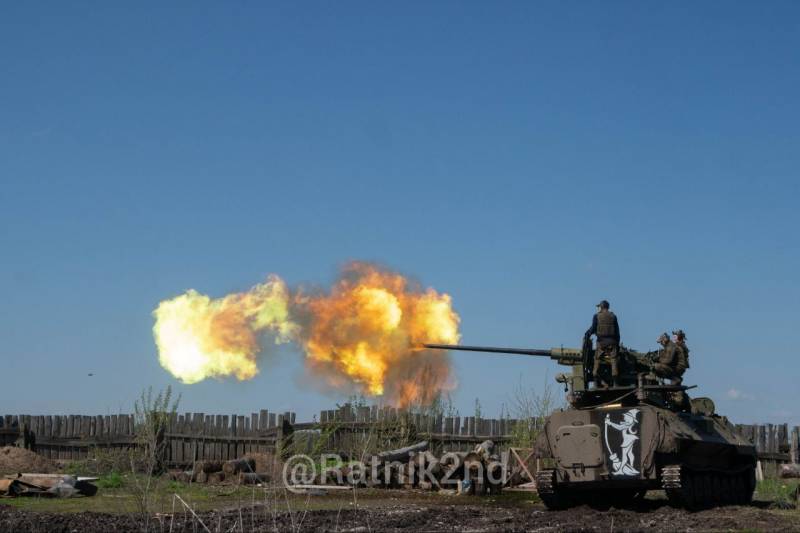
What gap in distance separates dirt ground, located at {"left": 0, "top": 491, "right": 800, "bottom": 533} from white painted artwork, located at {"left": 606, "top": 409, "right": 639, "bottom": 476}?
801mm

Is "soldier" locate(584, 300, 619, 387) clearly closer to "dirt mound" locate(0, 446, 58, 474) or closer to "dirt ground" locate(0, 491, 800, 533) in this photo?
"dirt ground" locate(0, 491, 800, 533)

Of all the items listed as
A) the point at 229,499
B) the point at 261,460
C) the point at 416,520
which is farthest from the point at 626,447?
the point at 261,460

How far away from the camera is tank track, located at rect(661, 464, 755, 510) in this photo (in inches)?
711

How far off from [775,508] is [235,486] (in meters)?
12.8

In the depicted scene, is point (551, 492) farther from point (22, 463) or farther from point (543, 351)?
point (22, 463)

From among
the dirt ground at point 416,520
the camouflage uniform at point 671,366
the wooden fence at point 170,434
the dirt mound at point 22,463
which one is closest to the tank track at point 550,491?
the dirt ground at point 416,520

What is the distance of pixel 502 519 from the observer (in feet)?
53.3

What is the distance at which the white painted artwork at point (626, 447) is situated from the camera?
1858cm

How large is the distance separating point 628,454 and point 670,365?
3.38 metres

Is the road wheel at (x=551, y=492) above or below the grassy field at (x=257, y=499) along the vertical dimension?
above

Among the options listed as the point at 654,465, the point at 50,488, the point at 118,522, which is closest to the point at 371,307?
the point at 50,488

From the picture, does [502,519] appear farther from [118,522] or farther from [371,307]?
[371,307]

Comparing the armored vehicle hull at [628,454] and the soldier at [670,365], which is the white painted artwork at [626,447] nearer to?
the armored vehicle hull at [628,454]

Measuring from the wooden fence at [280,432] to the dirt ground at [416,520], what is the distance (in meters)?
10.0
